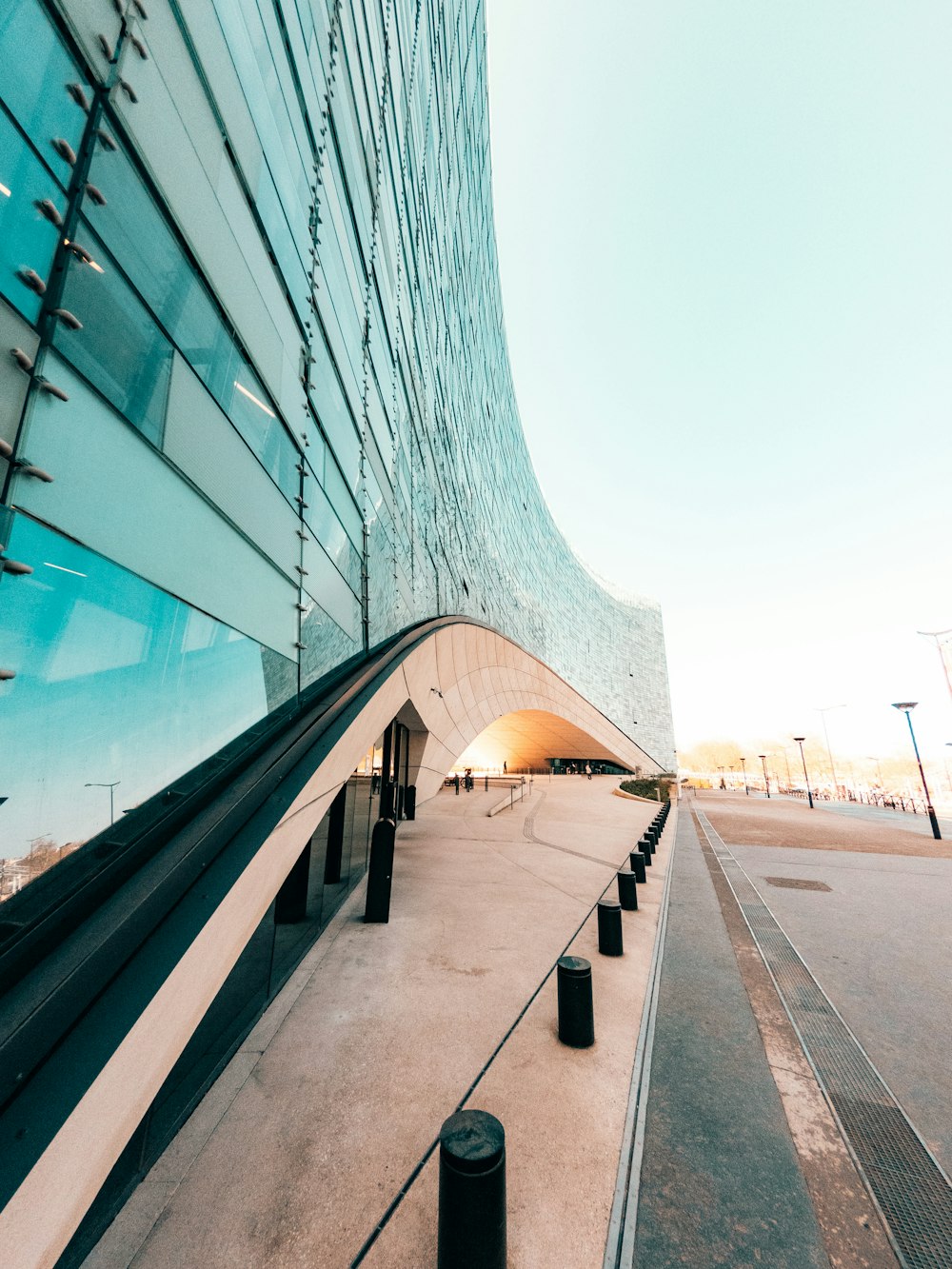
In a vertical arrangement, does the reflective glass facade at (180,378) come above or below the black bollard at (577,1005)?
above

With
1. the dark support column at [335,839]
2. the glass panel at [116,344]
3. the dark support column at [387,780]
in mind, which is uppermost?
the glass panel at [116,344]

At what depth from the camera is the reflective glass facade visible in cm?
262

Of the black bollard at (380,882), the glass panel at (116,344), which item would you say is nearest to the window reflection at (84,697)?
the glass panel at (116,344)

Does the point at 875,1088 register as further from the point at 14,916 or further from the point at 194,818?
the point at 14,916

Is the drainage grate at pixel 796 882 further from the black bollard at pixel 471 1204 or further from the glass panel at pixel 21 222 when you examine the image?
the glass panel at pixel 21 222

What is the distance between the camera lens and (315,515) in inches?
283

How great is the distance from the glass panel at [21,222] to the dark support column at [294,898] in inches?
237

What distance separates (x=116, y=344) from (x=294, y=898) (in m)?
6.35

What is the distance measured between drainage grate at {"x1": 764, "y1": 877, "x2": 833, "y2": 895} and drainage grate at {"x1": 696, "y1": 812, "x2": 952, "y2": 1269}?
526 cm

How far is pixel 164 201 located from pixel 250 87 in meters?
2.62

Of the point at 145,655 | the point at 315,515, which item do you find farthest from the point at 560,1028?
the point at 315,515

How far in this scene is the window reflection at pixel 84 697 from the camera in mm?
2471

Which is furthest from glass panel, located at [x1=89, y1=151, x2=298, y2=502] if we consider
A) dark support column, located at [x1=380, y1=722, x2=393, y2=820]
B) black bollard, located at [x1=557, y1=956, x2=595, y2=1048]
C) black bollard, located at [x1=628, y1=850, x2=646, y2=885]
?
black bollard, located at [x1=628, y1=850, x2=646, y2=885]

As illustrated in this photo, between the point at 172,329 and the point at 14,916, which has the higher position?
the point at 172,329
